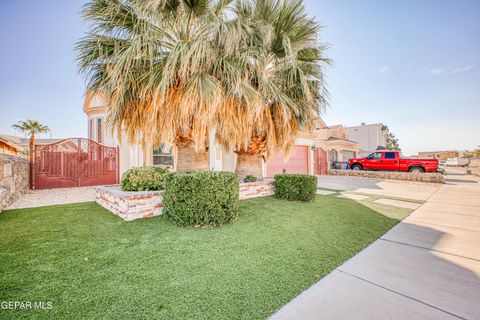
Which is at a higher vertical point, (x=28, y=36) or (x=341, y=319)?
(x=28, y=36)

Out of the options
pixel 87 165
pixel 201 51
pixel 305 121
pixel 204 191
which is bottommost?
pixel 204 191

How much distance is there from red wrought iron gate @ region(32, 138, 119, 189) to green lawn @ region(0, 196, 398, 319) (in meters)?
4.59

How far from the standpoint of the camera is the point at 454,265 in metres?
2.67

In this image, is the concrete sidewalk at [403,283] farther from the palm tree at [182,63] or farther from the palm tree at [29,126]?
the palm tree at [29,126]

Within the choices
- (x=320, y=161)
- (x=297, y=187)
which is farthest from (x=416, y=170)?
(x=297, y=187)

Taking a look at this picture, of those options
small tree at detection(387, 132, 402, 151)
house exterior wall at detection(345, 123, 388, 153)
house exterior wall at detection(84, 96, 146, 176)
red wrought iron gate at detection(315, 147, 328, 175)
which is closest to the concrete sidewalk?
house exterior wall at detection(84, 96, 146, 176)

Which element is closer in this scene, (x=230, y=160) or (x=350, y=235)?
(x=350, y=235)

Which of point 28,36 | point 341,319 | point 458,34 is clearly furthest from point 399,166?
point 28,36

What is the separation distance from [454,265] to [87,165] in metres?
12.0

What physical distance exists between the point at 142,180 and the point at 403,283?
5.05 m

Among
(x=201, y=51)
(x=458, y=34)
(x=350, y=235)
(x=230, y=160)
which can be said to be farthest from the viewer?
(x=230, y=160)

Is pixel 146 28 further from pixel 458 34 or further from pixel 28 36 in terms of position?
pixel 458 34

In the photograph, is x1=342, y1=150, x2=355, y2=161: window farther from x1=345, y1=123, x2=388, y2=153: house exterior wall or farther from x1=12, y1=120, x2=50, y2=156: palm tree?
x1=12, y1=120, x2=50, y2=156: palm tree

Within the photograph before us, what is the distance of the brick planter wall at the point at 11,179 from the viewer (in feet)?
17.2
